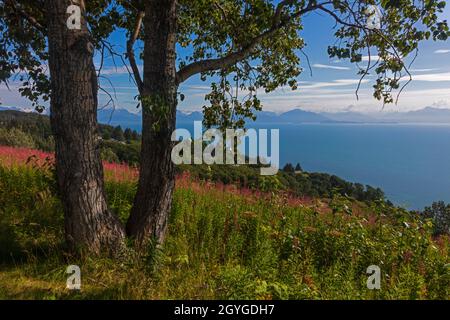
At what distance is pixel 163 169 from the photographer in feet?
17.9

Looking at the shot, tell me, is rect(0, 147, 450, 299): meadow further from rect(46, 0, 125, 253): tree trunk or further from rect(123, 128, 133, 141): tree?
rect(123, 128, 133, 141): tree

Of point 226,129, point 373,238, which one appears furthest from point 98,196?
point 373,238

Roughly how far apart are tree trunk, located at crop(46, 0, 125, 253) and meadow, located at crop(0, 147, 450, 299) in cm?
42

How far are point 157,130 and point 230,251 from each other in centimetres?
270

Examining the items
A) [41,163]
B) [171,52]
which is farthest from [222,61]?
[41,163]

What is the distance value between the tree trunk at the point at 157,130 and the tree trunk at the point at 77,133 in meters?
0.59

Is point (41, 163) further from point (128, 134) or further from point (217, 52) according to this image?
point (128, 134)

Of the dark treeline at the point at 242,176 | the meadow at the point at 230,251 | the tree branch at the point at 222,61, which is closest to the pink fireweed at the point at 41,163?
the meadow at the point at 230,251

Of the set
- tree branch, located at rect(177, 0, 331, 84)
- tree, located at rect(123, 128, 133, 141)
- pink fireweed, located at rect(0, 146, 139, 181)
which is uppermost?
tree branch, located at rect(177, 0, 331, 84)

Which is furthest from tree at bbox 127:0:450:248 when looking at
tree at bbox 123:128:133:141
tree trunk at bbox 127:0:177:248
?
tree at bbox 123:128:133:141

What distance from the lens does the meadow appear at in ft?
13.9

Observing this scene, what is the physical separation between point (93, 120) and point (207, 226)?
128 inches
